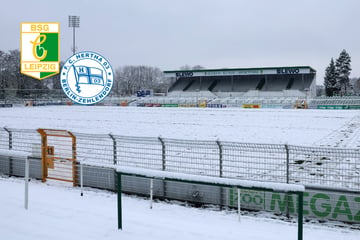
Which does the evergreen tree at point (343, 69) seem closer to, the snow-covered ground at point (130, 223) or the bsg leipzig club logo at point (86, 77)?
the snow-covered ground at point (130, 223)

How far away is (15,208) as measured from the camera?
751cm

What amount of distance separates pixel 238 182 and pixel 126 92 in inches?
4613

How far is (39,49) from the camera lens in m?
7.33

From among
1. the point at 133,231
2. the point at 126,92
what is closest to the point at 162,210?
the point at 133,231

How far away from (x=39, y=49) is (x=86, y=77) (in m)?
2.11

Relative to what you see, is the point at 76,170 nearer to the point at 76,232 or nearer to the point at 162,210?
the point at 162,210

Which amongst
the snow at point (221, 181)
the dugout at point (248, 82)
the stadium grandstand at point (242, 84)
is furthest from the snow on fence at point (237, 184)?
the dugout at point (248, 82)

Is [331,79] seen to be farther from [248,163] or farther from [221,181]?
[221,181]

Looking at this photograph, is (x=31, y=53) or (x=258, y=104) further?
(x=258, y=104)

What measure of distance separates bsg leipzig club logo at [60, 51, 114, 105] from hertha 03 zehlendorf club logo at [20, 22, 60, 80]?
133 centimetres

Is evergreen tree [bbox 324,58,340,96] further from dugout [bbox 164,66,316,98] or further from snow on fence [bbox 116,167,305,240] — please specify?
snow on fence [bbox 116,167,305,240]

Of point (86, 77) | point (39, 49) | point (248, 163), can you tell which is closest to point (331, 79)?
point (248, 163)

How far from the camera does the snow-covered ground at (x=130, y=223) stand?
616 centimetres

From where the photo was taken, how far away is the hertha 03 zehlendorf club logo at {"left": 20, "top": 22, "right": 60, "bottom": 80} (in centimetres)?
718
